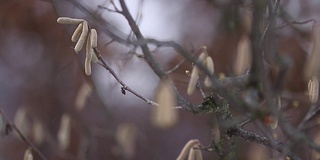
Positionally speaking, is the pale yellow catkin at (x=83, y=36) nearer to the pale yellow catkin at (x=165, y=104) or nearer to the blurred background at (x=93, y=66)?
the pale yellow catkin at (x=165, y=104)

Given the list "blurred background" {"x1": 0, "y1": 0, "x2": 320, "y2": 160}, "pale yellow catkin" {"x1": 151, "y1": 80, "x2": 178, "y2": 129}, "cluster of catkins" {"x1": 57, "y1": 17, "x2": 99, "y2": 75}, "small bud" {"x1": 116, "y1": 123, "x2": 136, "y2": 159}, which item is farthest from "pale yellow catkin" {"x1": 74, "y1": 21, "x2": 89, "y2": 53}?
"blurred background" {"x1": 0, "y1": 0, "x2": 320, "y2": 160}

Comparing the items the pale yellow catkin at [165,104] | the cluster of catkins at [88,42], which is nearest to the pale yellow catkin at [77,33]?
the cluster of catkins at [88,42]

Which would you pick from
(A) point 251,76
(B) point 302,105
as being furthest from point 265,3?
(B) point 302,105

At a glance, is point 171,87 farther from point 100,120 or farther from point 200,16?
point 200,16

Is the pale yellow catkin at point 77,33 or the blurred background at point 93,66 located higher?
the pale yellow catkin at point 77,33

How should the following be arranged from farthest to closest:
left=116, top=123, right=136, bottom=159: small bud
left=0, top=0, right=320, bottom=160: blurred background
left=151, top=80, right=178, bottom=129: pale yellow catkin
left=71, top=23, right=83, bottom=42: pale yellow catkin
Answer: left=0, top=0, right=320, bottom=160: blurred background < left=116, top=123, right=136, bottom=159: small bud < left=71, top=23, right=83, bottom=42: pale yellow catkin < left=151, top=80, right=178, bottom=129: pale yellow catkin

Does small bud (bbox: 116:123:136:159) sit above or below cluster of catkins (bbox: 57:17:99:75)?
below

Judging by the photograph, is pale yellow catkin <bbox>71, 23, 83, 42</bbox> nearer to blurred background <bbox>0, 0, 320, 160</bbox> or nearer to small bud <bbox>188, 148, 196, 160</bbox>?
small bud <bbox>188, 148, 196, 160</bbox>

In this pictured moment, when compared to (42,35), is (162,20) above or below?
below

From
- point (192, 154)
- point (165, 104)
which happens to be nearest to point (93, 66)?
point (192, 154)

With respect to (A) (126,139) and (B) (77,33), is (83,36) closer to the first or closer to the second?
(B) (77,33)

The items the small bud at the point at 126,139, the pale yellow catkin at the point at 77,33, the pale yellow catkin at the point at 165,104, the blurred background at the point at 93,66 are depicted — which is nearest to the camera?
the pale yellow catkin at the point at 165,104
